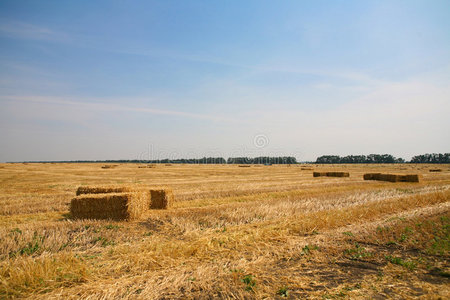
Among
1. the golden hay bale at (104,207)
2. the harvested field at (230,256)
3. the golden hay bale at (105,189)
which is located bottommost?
the harvested field at (230,256)

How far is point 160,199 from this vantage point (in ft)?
49.9

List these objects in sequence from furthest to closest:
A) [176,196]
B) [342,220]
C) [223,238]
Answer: [176,196]
[342,220]
[223,238]

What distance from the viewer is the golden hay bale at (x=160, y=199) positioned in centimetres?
1515

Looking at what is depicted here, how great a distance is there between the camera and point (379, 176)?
3388cm

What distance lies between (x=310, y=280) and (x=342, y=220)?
6.02 m

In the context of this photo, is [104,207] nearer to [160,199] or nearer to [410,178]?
[160,199]

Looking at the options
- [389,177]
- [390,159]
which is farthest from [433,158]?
[389,177]

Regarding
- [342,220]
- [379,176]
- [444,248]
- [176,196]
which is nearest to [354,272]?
[444,248]

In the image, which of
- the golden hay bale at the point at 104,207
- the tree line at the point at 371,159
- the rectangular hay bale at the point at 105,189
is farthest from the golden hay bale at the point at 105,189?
the tree line at the point at 371,159

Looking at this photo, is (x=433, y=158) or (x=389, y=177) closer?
(x=389, y=177)

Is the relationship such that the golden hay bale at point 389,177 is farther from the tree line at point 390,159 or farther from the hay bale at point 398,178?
the tree line at point 390,159

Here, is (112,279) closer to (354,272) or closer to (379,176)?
(354,272)

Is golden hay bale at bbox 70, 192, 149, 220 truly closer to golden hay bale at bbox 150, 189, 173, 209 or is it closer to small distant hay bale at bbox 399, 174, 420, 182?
golden hay bale at bbox 150, 189, 173, 209

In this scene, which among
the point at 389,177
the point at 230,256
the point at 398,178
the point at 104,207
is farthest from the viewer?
the point at 389,177
